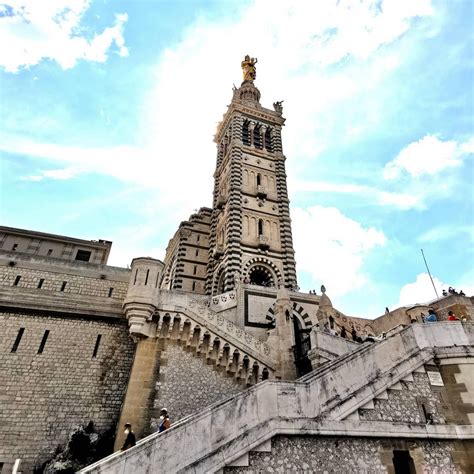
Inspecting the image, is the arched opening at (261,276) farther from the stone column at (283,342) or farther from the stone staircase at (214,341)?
the stone staircase at (214,341)

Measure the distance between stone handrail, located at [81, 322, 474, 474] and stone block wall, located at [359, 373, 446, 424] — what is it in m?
0.25

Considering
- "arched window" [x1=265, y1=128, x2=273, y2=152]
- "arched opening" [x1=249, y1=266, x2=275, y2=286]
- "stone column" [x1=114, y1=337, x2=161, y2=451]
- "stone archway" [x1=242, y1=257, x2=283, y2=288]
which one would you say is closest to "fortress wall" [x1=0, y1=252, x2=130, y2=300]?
"stone column" [x1=114, y1=337, x2=161, y2=451]

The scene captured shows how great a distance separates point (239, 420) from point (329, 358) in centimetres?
683

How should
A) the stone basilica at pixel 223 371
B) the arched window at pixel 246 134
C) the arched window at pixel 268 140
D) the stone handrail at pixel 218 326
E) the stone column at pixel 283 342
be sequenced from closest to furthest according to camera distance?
the stone basilica at pixel 223 371
the stone column at pixel 283 342
the stone handrail at pixel 218 326
the arched window at pixel 246 134
the arched window at pixel 268 140

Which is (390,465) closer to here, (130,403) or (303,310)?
(130,403)

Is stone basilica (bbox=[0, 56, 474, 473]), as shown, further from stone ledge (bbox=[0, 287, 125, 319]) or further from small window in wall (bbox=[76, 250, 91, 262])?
small window in wall (bbox=[76, 250, 91, 262])

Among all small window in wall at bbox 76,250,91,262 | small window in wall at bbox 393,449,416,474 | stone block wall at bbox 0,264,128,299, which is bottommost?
small window in wall at bbox 393,449,416,474

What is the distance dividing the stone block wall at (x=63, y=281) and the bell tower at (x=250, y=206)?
8.84 metres

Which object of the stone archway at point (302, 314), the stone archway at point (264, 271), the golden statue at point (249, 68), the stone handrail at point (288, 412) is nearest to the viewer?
the stone handrail at point (288, 412)

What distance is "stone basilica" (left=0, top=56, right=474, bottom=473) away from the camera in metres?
7.03

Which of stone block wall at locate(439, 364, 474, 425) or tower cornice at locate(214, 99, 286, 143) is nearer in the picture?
stone block wall at locate(439, 364, 474, 425)

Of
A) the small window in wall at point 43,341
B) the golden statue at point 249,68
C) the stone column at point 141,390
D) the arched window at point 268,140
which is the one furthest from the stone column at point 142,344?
the golden statue at point 249,68

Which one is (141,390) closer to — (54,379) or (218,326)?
(54,379)

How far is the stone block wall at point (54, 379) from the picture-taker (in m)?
11.4
